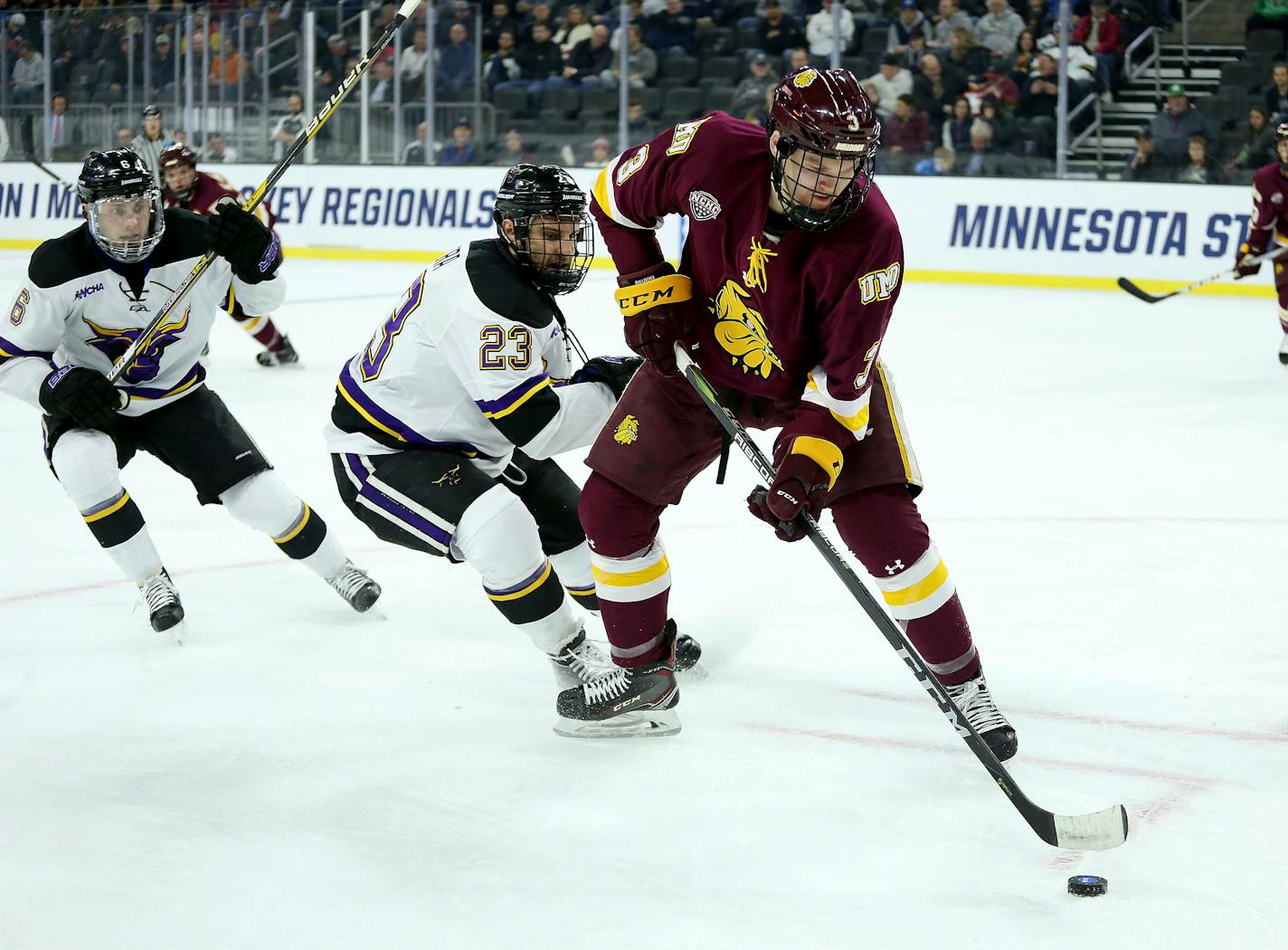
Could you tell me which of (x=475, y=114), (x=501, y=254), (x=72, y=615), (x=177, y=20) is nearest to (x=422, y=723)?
(x=501, y=254)

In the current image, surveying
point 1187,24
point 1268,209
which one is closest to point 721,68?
point 1187,24

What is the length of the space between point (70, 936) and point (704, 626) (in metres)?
1.67

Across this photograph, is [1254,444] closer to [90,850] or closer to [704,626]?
[704,626]

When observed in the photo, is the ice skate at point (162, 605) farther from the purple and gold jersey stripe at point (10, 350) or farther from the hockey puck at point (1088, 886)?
the hockey puck at point (1088, 886)

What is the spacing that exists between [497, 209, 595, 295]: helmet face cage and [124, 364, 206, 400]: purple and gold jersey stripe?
1027 millimetres

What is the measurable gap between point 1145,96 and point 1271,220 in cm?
348

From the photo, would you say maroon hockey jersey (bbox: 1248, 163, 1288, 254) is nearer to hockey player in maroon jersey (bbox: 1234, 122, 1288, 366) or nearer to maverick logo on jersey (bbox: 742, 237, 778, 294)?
hockey player in maroon jersey (bbox: 1234, 122, 1288, 366)

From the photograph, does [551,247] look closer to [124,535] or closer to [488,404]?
[488,404]

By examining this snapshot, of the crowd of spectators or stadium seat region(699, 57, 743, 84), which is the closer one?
the crowd of spectators

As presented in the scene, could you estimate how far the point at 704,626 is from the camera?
3.35 metres

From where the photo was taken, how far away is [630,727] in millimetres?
2713

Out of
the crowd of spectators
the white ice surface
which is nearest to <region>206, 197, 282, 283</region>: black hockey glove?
the white ice surface

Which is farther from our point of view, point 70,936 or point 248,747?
point 248,747

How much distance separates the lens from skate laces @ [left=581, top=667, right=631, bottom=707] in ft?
8.73
